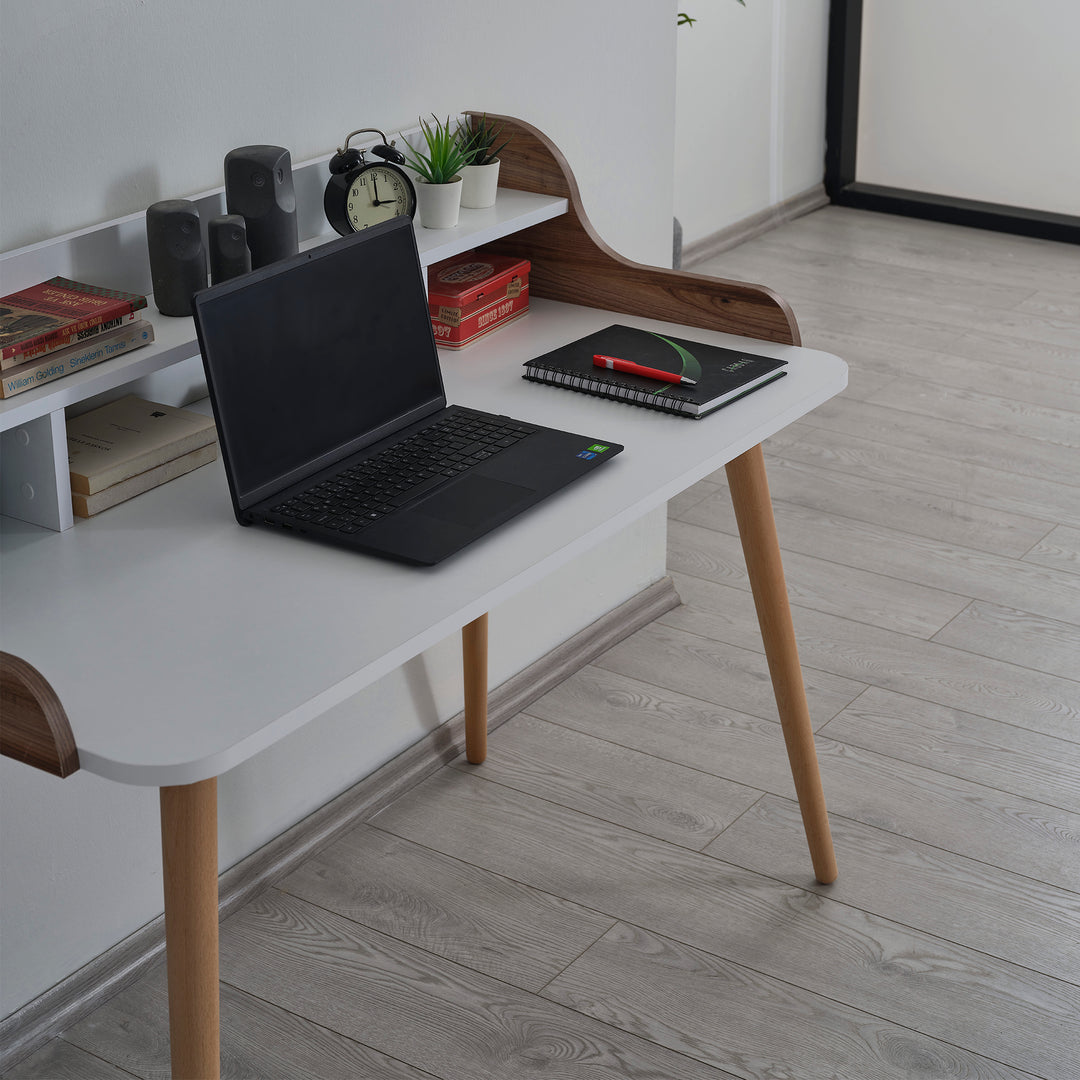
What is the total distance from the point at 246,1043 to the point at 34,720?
0.79m

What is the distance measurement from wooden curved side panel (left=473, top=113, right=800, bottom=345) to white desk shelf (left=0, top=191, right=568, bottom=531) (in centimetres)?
28

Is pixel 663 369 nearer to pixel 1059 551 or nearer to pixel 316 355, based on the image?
pixel 316 355

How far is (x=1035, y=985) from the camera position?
1743mm

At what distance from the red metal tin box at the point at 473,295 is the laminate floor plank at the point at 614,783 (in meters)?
0.70

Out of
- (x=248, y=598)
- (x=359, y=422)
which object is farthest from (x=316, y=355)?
(x=248, y=598)

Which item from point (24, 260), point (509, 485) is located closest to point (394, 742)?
point (509, 485)

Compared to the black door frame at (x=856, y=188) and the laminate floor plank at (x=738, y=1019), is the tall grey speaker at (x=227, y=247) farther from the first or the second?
the black door frame at (x=856, y=188)

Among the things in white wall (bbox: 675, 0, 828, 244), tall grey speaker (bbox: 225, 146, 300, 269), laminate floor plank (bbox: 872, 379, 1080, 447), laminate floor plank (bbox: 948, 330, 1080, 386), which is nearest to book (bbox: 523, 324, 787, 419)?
tall grey speaker (bbox: 225, 146, 300, 269)

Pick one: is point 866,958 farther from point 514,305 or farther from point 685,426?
point 514,305

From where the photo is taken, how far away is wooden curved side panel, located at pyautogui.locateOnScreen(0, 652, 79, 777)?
1020 mm

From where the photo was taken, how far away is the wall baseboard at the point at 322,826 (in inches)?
66.5

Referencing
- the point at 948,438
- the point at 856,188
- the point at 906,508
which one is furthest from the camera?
the point at 856,188

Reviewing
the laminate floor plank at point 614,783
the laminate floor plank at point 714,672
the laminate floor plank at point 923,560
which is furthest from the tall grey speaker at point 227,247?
the laminate floor plank at point 923,560

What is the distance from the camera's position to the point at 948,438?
127 inches
